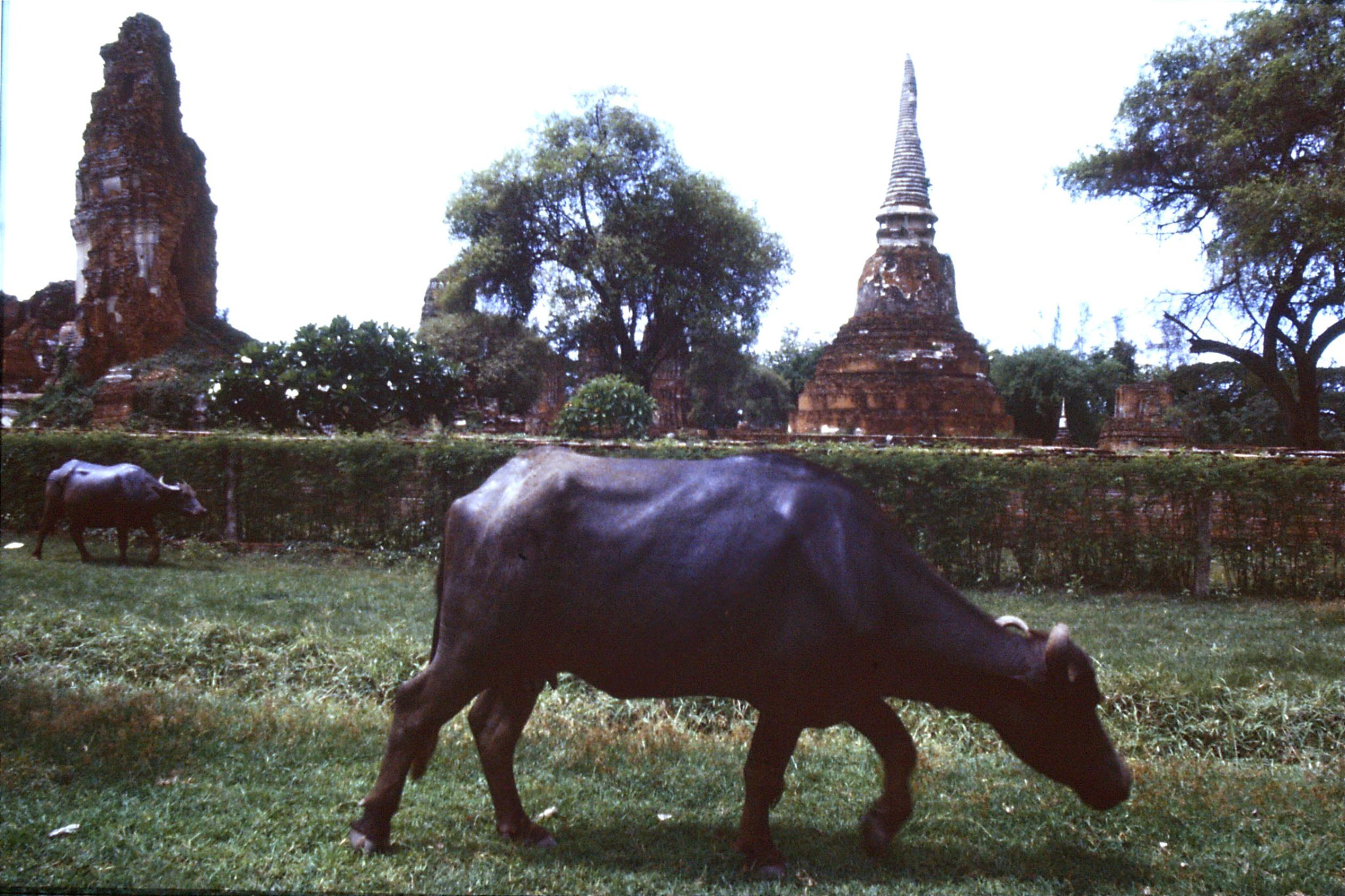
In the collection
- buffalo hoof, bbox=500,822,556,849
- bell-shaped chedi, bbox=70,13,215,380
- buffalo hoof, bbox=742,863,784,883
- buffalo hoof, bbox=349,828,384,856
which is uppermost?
bell-shaped chedi, bbox=70,13,215,380

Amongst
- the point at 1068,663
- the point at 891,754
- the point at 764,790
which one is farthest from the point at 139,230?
the point at 1068,663

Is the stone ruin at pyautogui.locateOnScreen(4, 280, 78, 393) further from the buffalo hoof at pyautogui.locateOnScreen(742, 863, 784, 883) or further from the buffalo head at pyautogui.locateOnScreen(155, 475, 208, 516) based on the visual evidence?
the buffalo hoof at pyautogui.locateOnScreen(742, 863, 784, 883)

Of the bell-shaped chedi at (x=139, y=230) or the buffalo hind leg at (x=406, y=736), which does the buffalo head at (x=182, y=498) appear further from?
the buffalo hind leg at (x=406, y=736)

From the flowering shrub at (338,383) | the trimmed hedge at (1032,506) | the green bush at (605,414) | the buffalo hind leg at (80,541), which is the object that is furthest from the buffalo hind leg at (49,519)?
the green bush at (605,414)

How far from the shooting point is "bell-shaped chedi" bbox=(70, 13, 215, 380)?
5168 millimetres

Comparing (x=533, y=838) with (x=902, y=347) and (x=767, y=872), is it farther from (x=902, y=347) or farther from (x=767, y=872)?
(x=902, y=347)

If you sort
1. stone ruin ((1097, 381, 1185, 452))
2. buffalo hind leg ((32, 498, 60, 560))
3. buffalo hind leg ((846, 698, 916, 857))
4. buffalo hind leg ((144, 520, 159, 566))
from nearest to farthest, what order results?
buffalo hind leg ((846, 698, 916, 857)) → stone ruin ((1097, 381, 1185, 452)) → buffalo hind leg ((144, 520, 159, 566)) → buffalo hind leg ((32, 498, 60, 560))

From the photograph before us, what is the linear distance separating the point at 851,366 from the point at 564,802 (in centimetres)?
1114

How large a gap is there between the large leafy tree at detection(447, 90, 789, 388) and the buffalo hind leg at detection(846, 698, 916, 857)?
539 centimetres

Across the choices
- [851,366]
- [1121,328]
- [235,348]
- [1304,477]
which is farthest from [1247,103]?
[851,366]

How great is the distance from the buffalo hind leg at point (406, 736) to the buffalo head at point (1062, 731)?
1733mm

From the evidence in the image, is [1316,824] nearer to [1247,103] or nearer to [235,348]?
[1247,103]

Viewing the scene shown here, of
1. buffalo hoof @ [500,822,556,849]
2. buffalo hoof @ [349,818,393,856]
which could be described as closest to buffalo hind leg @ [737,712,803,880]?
buffalo hoof @ [500,822,556,849]

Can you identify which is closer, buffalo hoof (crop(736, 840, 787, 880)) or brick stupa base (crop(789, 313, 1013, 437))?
buffalo hoof (crop(736, 840, 787, 880))
